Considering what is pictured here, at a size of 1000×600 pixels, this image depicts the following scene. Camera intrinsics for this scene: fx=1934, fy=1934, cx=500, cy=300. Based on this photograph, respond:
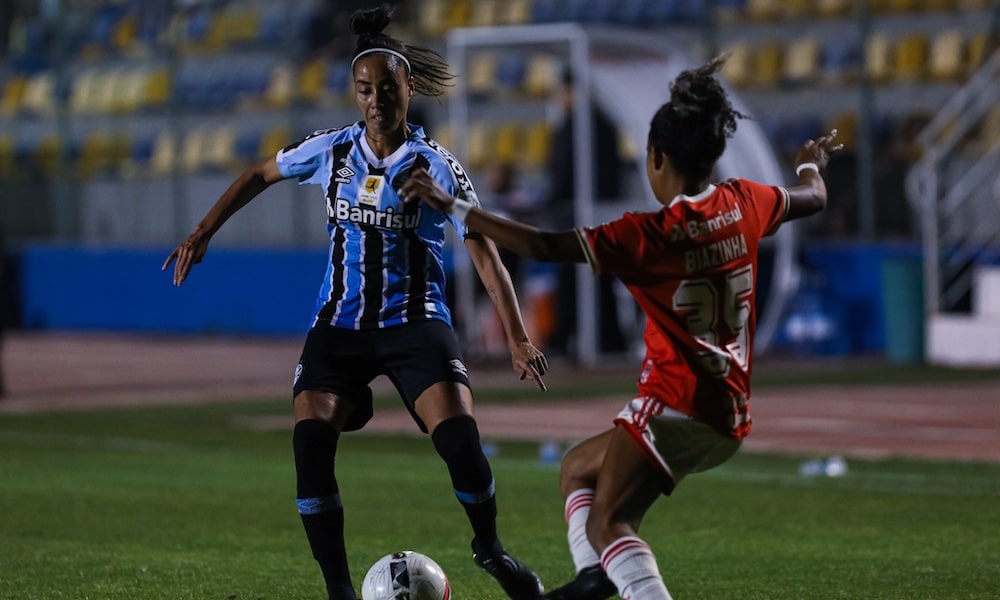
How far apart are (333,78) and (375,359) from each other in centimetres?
2428

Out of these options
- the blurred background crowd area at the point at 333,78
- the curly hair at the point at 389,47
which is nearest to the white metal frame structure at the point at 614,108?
the blurred background crowd area at the point at 333,78

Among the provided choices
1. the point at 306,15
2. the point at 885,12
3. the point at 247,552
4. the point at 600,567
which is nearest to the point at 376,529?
the point at 247,552

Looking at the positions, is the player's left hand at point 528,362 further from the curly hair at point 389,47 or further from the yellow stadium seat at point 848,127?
the yellow stadium seat at point 848,127

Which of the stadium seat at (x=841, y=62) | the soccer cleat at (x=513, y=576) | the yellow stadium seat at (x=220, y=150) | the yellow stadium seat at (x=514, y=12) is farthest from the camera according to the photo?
the yellow stadium seat at (x=220, y=150)

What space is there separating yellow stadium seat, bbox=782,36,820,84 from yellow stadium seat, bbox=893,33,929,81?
1.31 m

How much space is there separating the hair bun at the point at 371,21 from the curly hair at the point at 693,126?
160 cm

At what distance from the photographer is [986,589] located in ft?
26.2

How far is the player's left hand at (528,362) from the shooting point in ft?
22.9

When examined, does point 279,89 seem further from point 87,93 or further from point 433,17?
point 87,93

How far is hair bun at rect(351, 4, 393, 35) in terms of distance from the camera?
7.38 m

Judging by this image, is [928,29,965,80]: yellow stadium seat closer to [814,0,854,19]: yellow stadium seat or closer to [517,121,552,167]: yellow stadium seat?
[814,0,854,19]: yellow stadium seat

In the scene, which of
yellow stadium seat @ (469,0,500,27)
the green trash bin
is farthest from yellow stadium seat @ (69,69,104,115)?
the green trash bin

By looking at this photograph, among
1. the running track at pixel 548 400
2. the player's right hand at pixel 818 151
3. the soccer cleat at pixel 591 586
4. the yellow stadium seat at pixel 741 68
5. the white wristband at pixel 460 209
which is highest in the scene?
the yellow stadium seat at pixel 741 68

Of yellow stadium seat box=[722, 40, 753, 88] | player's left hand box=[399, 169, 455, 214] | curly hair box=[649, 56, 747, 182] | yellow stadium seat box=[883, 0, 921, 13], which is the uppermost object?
yellow stadium seat box=[883, 0, 921, 13]
